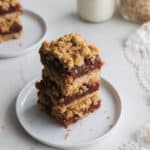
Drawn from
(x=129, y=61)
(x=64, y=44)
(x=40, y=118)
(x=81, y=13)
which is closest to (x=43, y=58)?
(x=64, y=44)

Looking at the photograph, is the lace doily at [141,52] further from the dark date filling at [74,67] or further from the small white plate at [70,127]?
the dark date filling at [74,67]

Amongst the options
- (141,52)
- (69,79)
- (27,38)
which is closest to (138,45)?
(141,52)

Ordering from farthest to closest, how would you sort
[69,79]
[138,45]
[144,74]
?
[138,45] → [144,74] → [69,79]

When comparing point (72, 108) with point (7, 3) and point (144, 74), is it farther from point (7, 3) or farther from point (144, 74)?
point (7, 3)

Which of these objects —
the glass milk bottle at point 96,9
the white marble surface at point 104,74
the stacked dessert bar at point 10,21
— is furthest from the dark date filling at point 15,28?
the glass milk bottle at point 96,9

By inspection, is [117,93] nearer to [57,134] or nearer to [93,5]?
[57,134]

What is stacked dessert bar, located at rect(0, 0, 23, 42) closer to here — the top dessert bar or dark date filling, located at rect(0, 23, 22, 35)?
dark date filling, located at rect(0, 23, 22, 35)

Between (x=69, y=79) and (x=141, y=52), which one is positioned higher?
(x=69, y=79)
